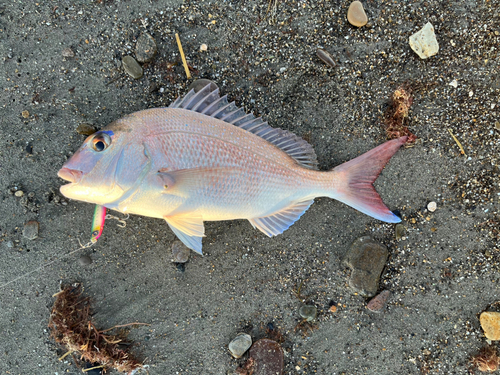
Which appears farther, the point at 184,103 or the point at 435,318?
the point at 435,318

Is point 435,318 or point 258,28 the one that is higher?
point 258,28

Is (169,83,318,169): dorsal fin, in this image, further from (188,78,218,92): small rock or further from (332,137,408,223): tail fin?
(332,137,408,223): tail fin

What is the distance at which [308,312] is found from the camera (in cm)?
273

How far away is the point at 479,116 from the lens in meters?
2.69

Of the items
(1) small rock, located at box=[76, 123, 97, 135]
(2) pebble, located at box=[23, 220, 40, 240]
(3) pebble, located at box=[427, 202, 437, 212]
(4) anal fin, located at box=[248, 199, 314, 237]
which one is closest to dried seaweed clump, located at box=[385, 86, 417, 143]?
(3) pebble, located at box=[427, 202, 437, 212]

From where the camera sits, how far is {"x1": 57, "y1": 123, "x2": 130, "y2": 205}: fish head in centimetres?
208

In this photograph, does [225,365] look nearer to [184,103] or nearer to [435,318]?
[435,318]

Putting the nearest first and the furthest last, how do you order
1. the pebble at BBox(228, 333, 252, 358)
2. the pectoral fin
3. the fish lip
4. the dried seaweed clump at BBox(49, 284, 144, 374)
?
1. the fish lip
2. the pectoral fin
3. the dried seaweed clump at BBox(49, 284, 144, 374)
4. the pebble at BBox(228, 333, 252, 358)

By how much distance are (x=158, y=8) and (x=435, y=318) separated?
3.72 m

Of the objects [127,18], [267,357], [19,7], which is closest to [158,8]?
[127,18]

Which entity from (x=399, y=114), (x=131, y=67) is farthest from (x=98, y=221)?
(x=399, y=114)

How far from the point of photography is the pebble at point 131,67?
2623mm

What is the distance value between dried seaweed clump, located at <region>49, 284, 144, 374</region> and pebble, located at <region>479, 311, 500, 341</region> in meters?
3.11

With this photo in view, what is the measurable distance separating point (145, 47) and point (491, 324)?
12.8 feet
